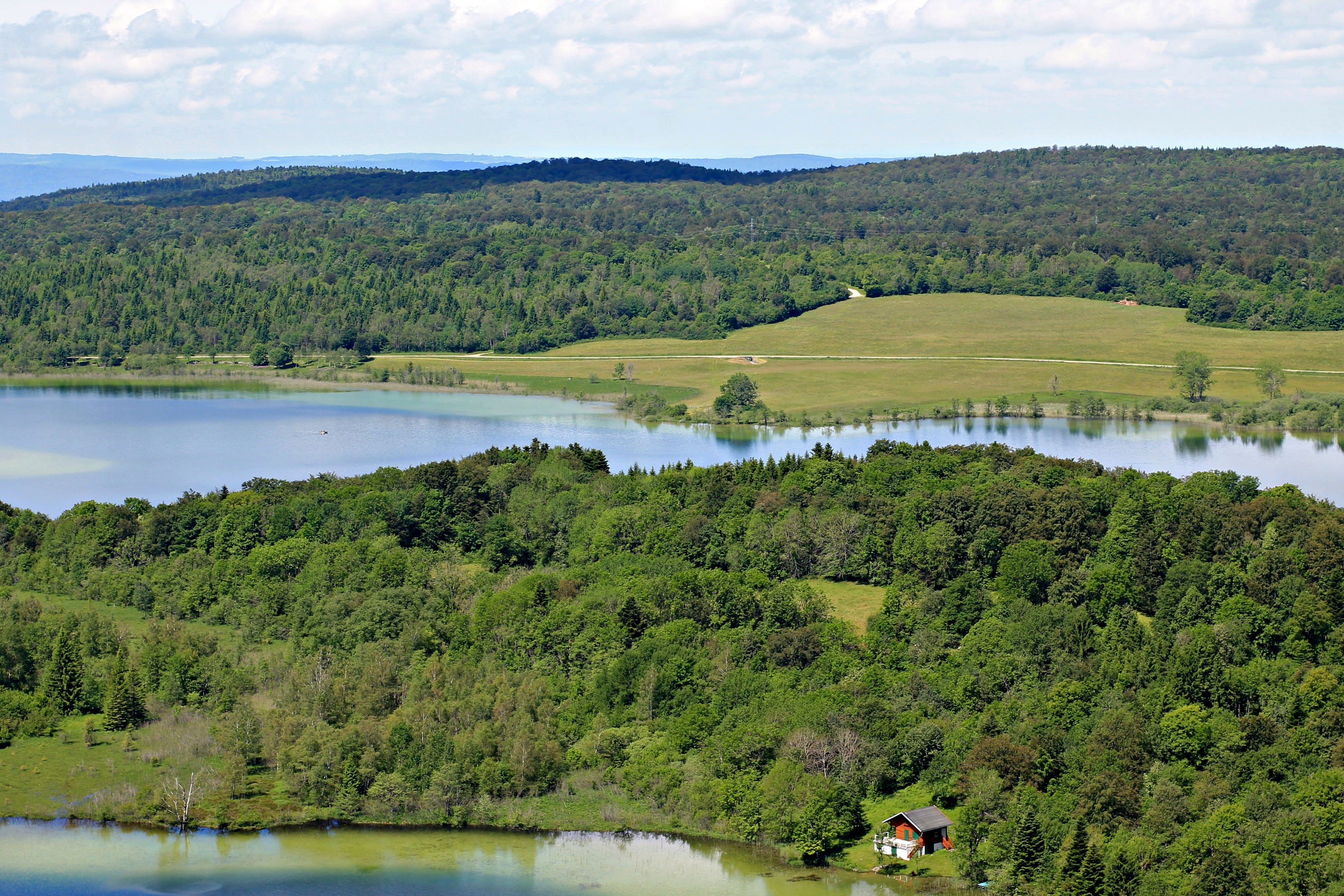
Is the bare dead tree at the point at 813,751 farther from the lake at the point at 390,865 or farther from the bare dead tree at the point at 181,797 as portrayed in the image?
the bare dead tree at the point at 181,797

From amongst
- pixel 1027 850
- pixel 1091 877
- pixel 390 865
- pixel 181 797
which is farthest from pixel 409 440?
pixel 1091 877

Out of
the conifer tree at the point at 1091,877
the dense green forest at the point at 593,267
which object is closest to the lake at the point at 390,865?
the conifer tree at the point at 1091,877

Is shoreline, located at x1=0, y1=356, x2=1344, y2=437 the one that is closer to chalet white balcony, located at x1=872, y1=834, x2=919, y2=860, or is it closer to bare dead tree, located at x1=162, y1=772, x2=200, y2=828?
bare dead tree, located at x1=162, y1=772, x2=200, y2=828

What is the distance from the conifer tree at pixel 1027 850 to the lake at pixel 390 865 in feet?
5.65

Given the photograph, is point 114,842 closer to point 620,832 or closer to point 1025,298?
point 620,832

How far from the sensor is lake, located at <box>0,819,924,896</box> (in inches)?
1222

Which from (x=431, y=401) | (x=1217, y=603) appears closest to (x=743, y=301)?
(x=431, y=401)

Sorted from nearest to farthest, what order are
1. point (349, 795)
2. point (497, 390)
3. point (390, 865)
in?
point (390, 865), point (349, 795), point (497, 390)

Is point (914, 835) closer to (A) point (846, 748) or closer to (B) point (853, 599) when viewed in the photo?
(A) point (846, 748)

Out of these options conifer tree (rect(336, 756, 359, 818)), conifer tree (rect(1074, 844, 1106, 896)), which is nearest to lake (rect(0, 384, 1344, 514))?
conifer tree (rect(336, 756, 359, 818))

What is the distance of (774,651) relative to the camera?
3941cm

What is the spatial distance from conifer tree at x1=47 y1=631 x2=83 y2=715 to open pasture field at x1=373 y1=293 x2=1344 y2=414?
54157 millimetres

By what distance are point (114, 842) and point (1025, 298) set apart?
344 feet

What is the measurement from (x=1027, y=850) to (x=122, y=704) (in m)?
22.4
